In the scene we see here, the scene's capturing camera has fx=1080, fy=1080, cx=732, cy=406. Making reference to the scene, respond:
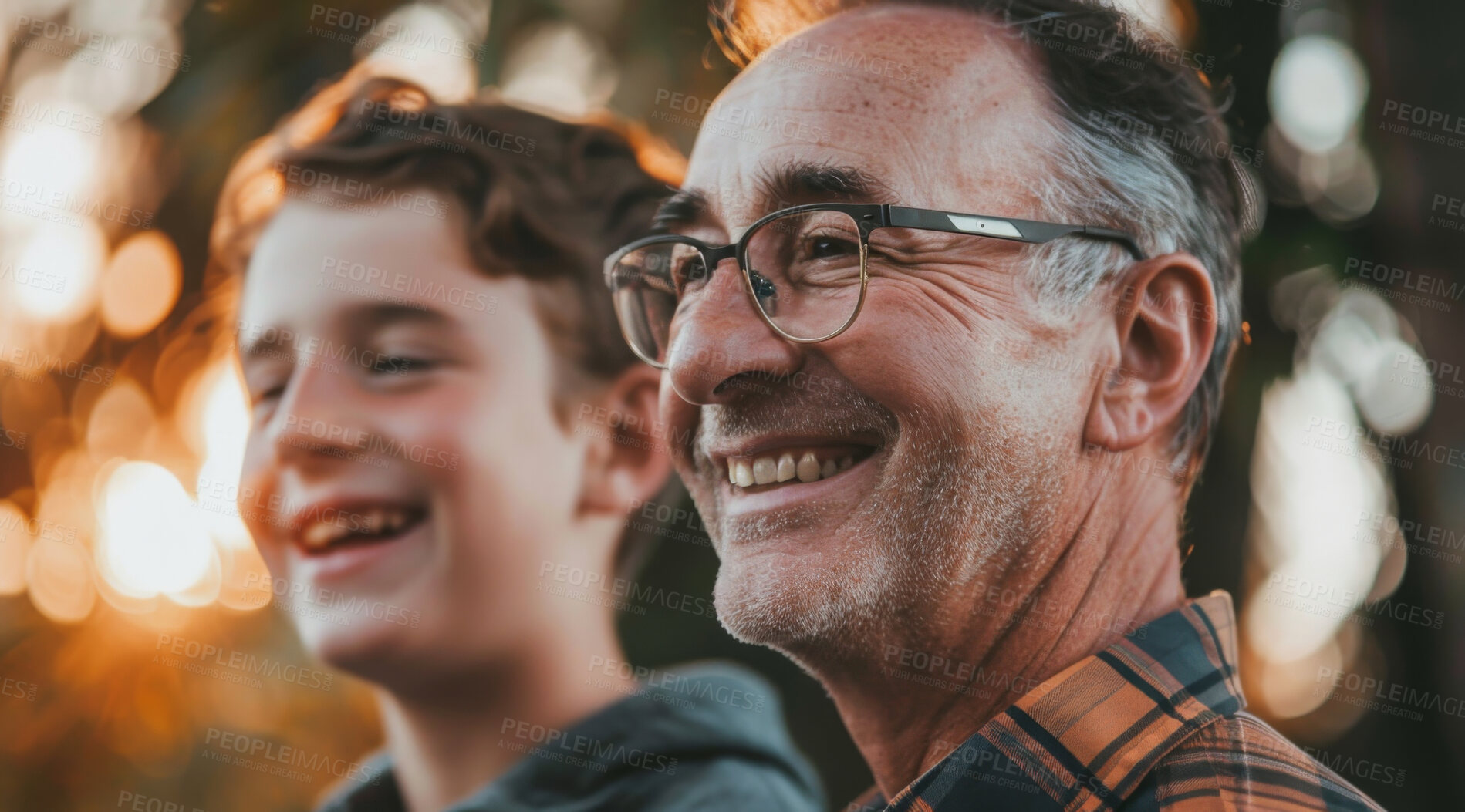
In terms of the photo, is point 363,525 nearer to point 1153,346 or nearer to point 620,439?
point 620,439

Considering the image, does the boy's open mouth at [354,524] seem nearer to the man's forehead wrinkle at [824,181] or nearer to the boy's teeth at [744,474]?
the boy's teeth at [744,474]

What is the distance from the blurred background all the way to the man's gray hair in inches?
17.6

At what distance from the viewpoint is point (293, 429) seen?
1.62 metres

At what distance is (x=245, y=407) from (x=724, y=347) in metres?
1.17

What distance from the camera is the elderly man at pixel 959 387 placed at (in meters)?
0.99

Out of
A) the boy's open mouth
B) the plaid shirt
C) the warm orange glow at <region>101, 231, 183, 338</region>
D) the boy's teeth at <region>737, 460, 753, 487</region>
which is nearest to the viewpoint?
the plaid shirt

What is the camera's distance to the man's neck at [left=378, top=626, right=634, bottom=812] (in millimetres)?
1625

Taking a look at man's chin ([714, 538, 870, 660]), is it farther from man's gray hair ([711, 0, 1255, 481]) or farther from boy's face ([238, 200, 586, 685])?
boy's face ([238, 200, 586, 685])

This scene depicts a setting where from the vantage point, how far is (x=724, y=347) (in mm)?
1031

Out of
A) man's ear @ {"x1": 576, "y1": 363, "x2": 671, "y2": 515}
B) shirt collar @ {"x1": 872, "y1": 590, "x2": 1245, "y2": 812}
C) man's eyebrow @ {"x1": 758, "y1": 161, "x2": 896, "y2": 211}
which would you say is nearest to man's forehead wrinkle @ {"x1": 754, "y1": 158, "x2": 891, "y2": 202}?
man's eyebrow @ {"x1": 758, "y1": 161, "x2": 896, "y2": 211}

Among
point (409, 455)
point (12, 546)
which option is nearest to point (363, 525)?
point (409, 455)

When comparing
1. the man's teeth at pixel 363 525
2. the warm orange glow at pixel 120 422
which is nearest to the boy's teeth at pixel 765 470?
the man's teeth at pixel 363 525

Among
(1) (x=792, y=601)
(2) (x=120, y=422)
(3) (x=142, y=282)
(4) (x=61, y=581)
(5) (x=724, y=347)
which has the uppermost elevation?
(5) (x=724, y=347)

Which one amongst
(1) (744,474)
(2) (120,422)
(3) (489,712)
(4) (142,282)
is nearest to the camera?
(1) (744,474)
